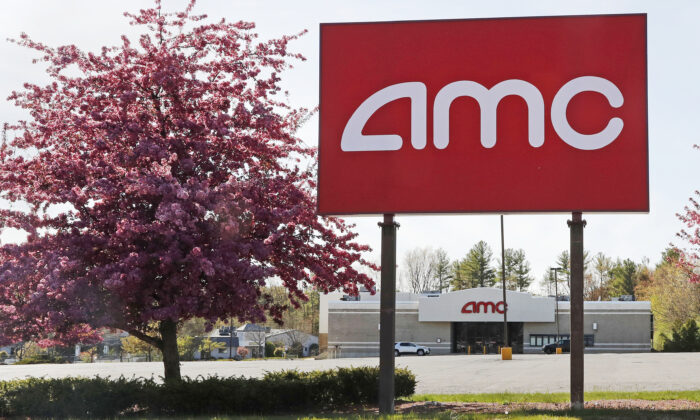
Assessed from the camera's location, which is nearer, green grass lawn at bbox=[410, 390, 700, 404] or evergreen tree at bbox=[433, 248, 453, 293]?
green grass lawn at bbox=[410, 390, 700, 404]

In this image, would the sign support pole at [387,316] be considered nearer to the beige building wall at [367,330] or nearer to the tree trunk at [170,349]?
the tree trunk at [170,349]

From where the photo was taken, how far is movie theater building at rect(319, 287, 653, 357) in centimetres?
6600

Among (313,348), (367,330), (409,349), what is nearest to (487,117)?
(409,349)

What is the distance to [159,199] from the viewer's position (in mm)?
13047

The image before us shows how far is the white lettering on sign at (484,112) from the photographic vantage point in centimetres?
1233

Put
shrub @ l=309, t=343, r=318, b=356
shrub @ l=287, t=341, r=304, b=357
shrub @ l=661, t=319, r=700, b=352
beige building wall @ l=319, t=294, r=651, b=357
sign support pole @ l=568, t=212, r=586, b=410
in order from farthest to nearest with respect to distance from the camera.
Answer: shrub @ l=309, t=343, r=318, b=356, shrub @ l=287, t=341, r=304, b=357, beige building wall @ l=319, t=294, r=651, b=357, shrub @ l=661, t=319, r=700, b=352, sign support pole @ l=568, t=212, r=586, b=410

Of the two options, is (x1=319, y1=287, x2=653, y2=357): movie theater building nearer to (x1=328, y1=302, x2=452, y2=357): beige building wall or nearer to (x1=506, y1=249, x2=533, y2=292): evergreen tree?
(x1=328, y1=302, x2=452, y2=357): beige building wall

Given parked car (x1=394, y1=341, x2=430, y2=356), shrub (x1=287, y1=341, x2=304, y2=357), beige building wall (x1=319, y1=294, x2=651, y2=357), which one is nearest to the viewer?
parked car (x1=394, y1=341, x2=430, y2=356)

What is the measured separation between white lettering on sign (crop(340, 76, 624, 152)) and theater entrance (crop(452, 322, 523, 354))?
55.3m

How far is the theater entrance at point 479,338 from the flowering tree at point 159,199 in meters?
53.4

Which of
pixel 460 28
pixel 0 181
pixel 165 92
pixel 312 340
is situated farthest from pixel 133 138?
pixel 312 340

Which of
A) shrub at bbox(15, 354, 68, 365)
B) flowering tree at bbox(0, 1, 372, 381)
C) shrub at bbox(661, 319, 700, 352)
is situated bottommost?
shrub at bbox(15, 354, 68, 365)

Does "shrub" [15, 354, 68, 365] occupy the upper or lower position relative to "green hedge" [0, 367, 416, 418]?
lower

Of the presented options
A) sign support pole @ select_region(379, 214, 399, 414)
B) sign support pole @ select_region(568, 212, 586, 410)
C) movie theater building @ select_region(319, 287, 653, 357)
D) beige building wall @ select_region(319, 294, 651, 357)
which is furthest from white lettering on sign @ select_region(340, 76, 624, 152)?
beige building wall @ select_region(319, 294, 651, 357)
